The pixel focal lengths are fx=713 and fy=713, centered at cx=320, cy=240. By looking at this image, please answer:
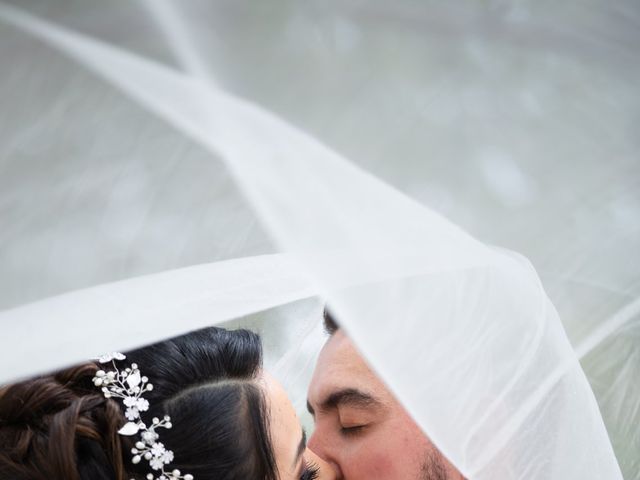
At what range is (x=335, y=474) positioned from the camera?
72.0 inches

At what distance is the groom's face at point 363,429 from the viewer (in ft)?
5.90

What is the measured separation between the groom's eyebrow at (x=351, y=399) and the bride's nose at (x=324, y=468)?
0.47ft

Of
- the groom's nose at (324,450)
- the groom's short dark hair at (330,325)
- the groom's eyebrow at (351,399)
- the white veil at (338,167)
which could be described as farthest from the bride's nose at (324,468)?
the white veil at (338,167)

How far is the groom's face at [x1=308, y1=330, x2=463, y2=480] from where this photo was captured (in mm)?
1798

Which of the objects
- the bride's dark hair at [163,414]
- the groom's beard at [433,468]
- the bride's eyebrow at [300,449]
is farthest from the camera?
the groom's beard at [433,468]

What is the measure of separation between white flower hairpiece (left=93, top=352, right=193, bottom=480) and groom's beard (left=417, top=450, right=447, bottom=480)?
0.61 metres

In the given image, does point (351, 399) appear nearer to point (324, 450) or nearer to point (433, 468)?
point (324, 450)

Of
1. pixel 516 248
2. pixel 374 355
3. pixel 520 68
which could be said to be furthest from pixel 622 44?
pixel 374 355

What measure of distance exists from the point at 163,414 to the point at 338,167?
918mm

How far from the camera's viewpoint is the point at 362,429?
184 cm

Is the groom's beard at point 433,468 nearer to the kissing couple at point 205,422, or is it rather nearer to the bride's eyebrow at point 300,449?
the kissing couple at point 205,422

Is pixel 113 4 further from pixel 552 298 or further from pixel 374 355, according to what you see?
pixel 552 298

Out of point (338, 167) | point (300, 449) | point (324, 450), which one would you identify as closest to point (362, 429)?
point (324, 450)

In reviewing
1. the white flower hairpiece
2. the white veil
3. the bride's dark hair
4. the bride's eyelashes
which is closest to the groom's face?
the bride's eyelashes
